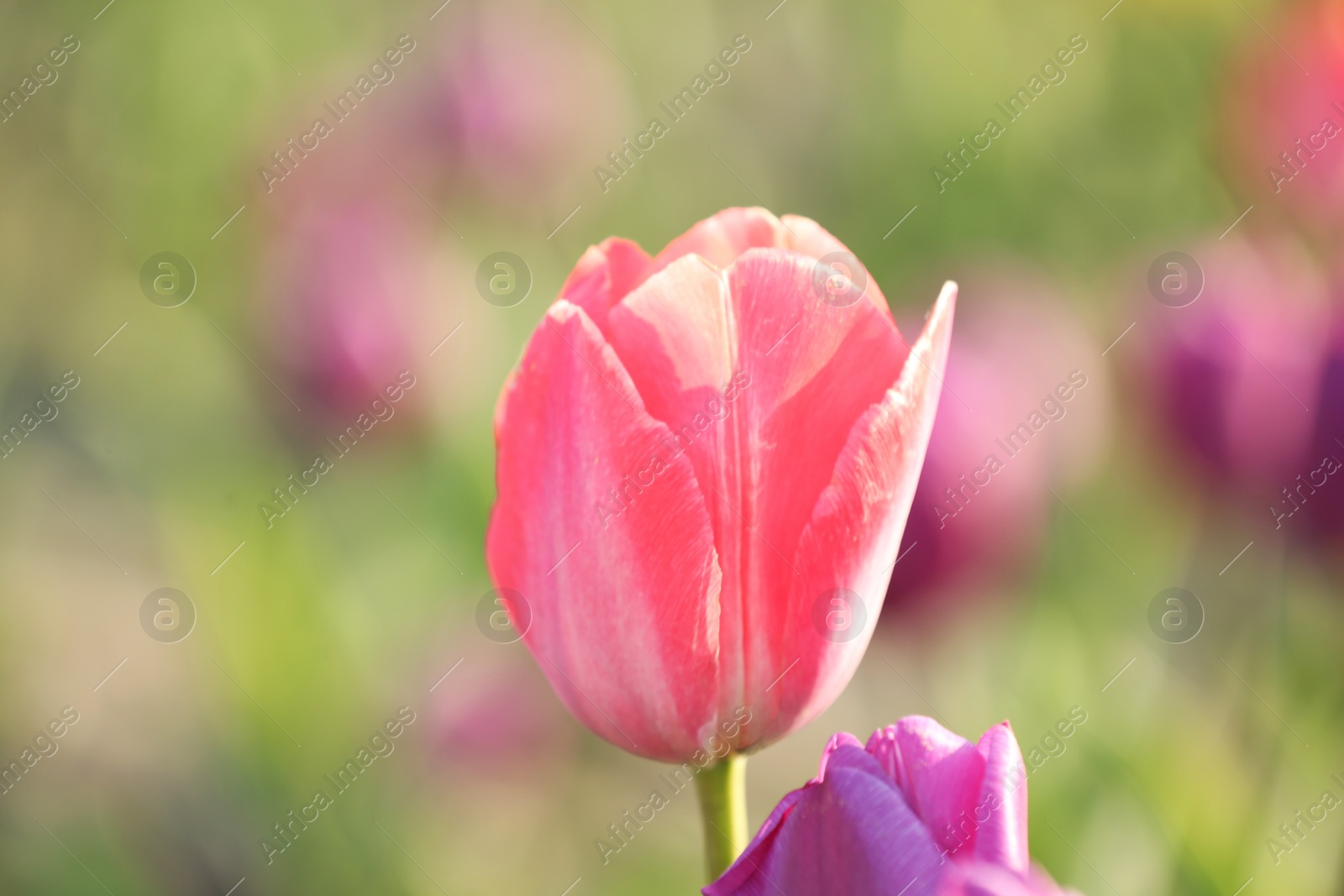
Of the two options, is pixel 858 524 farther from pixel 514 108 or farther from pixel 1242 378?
pixel 514 108

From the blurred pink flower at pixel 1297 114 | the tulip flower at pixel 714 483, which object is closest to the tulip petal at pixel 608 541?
the tulip flower at pixel 714 483

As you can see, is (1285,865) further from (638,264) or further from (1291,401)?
(638,264)

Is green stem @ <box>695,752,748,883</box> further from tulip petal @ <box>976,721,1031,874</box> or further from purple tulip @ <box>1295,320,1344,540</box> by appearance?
purple tulip @ <box>1295,320,1344,540</box>

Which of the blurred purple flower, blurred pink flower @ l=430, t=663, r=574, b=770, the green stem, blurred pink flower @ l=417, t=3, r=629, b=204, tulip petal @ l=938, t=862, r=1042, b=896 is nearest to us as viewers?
tulip petal @ l=938, t=862, r=1042, b=896

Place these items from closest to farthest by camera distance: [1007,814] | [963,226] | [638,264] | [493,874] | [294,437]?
[1007,814]
[638,264]
[493,874]
[294,437]
[963,226]

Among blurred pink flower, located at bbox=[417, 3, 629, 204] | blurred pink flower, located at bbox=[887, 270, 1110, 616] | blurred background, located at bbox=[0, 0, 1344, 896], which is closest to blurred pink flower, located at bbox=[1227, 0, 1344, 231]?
blurred background, located at bbox=[0, 0, 1344, 896]

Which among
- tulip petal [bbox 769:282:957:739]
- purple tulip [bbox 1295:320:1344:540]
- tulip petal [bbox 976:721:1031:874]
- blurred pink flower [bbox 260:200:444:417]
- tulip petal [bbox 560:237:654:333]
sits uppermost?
blurred pink flower [bbox 260:200:444:417]

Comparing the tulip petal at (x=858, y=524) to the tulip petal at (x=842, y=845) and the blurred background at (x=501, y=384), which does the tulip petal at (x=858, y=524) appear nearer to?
the tulip petal at (x=842, y=845)

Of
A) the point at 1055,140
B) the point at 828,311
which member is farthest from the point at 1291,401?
the point at 1055,140
